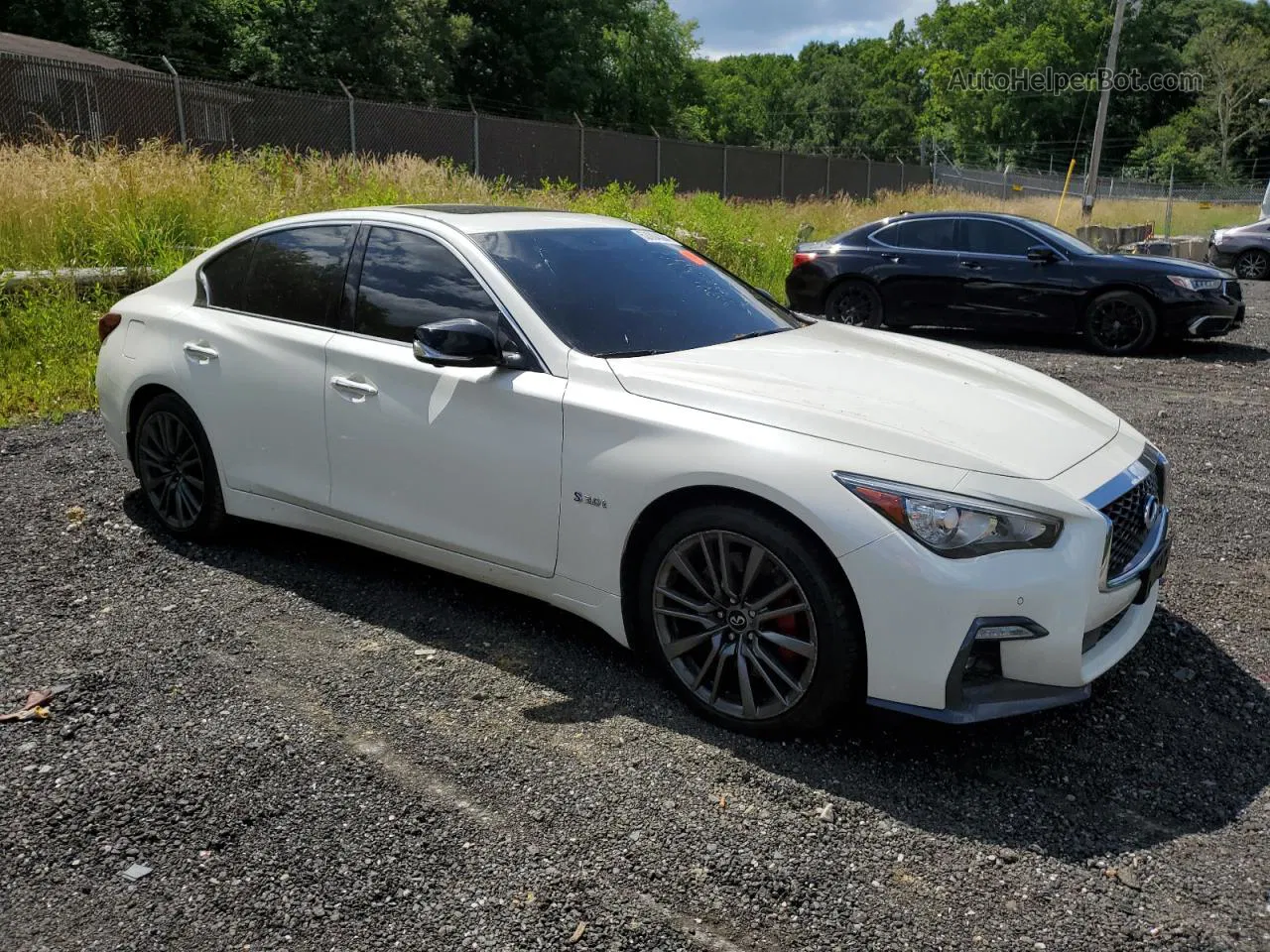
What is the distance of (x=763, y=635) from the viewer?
3.25m

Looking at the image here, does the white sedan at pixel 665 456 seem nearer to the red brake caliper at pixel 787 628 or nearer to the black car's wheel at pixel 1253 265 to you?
the red brake caliper at pixel 787 628

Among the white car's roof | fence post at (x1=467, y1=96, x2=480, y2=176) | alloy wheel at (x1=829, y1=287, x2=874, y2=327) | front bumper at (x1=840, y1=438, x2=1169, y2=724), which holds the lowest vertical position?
alloy wheel at (x1=829, y1=287, x2=874, y2=327)

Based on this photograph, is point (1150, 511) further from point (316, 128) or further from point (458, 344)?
point (316, 128)

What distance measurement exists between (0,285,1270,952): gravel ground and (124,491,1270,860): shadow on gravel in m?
0.01

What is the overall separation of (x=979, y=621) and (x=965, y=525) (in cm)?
27

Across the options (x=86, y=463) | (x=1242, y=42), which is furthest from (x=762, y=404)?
(x=1242, y=42)

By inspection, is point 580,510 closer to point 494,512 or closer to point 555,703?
point 494,512

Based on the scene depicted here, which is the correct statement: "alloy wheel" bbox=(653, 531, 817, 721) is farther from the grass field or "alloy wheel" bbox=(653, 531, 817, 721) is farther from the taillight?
the grass field

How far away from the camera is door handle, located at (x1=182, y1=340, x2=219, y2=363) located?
4711mm

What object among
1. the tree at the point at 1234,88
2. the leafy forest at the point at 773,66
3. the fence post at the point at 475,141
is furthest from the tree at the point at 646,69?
the tree at the point at 1234,88

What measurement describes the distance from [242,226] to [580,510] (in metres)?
8.42

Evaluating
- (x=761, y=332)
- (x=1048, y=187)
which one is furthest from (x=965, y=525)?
(x=1048, y=187)

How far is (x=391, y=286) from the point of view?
14.0ft

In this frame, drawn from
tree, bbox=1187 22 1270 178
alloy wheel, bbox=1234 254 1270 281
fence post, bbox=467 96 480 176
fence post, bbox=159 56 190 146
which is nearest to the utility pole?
alloy wheel, bbox=1234 254 1270 281
